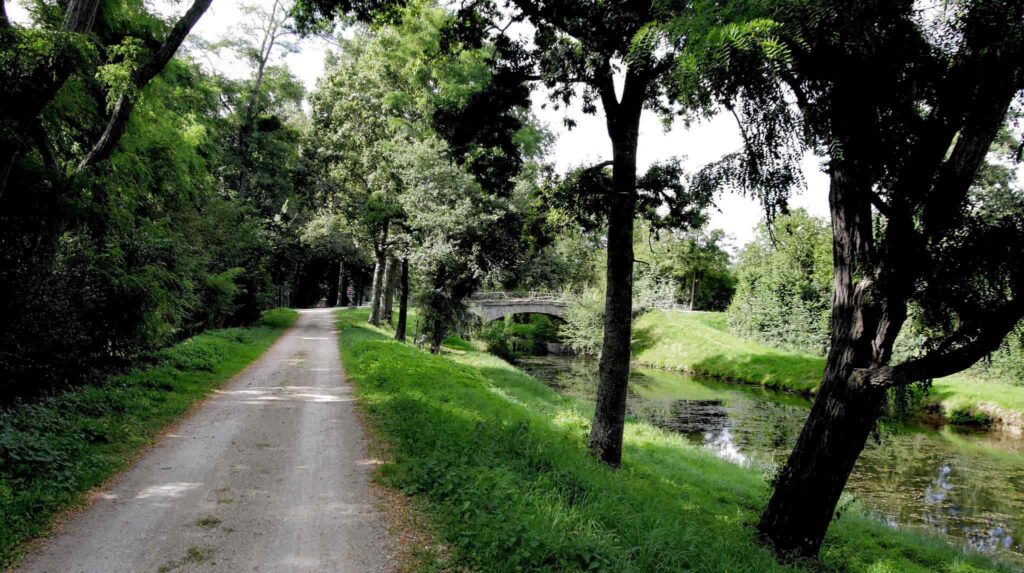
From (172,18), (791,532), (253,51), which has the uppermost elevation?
(253,51)

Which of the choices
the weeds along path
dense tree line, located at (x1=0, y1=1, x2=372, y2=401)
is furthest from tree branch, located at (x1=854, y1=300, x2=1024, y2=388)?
dense tree line, located at (x1=0, y1=1, x2=372, y2=401)

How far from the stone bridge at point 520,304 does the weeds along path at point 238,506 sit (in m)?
25.4

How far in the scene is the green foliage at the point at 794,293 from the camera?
30.8 meters

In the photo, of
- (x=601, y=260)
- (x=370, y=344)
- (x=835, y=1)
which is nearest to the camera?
(x=835, y=1)

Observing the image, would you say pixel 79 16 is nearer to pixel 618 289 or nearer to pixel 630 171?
A: pixel 630 171

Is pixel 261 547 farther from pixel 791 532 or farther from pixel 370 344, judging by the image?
pixel 370 344

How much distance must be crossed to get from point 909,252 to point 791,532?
347 centimetres

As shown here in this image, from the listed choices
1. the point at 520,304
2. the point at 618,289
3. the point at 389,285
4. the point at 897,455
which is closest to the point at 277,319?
the point at 389,285

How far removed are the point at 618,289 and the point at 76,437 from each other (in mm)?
7776

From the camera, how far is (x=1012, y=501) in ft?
39.7

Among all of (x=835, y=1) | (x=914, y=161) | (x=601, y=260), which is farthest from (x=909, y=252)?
(x=601, y=260)

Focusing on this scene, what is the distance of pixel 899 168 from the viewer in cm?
523

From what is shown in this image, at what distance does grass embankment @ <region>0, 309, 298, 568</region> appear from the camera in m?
4.83

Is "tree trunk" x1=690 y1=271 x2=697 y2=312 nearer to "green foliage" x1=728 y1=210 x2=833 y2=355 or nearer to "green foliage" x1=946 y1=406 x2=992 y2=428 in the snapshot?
"green foliage" x1=728 y1=210 x2=833 y2=355
